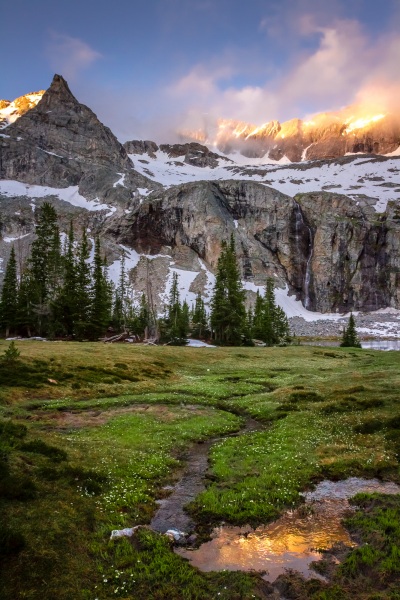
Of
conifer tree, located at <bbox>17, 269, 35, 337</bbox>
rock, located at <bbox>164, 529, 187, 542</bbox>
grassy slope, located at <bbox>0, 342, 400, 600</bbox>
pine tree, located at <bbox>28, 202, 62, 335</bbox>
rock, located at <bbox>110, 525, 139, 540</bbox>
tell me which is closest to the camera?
grassy slope, located at <bbox>0, 342, 400, 600</bbox>

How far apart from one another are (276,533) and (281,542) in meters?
0.49

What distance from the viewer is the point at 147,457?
16938 millimetres

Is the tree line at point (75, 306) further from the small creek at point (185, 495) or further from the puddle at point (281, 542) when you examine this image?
the puddle at point (281, 542)

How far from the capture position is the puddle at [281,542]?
32.4 ft

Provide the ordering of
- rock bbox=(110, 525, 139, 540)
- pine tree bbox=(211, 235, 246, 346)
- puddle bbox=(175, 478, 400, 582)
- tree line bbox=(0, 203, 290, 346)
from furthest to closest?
pine tree bbox=(211, 235, 246, 346)
tree line bbox=(0, 203, 290, 346)
rock bbox=(110, 525, 139, 540)
puddle bbox=(175, 478, 400, 582)

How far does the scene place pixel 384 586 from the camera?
871 centimetres

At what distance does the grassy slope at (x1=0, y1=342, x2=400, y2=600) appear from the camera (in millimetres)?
9039

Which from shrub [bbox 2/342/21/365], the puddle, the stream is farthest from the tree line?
the puddle

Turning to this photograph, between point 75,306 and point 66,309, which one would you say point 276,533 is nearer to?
point 75,306

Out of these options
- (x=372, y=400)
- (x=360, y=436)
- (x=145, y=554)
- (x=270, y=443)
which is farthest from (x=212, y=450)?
(x=372, y=400)

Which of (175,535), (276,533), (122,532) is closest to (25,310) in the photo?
(122,532)

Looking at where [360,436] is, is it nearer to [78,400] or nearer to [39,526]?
[39,526]

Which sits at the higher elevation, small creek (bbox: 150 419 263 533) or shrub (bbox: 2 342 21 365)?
shrub (bbox: 2 342 21 365)

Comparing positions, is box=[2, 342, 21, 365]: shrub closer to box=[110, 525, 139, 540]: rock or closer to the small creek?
the small creek
